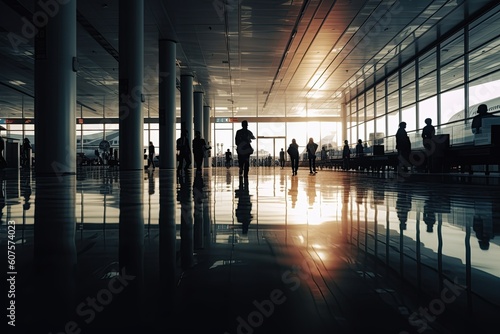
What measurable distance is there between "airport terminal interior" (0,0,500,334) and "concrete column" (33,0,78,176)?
3cm

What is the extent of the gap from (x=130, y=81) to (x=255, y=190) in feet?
32.2

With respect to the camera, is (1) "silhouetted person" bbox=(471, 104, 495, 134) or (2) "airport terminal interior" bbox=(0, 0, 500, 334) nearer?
(2) "airport terminal interior" bbox=(0, 0, 500, 334)

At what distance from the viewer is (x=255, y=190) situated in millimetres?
7035

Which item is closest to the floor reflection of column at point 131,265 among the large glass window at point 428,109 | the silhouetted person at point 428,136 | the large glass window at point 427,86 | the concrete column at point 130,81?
the concrete column at point 130,81

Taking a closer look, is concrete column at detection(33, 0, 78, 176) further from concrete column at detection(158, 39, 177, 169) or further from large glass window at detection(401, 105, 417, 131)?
large glass window at detection(401, 105, 417, 131)

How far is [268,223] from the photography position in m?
2.97

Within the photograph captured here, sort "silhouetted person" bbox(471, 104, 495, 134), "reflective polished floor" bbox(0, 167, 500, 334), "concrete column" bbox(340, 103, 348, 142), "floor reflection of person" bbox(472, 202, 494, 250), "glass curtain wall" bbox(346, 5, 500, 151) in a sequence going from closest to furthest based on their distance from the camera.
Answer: "reflective polished floor" bbox(0, 167, 500, 334) → "floor reflection of person" bbox(472, 202, 494, 250) → "silhouetted person" bbox(471, 104, 495, 134) → "glass curtain wall" bbox(346, 5, 500, 151) → "concrete column" bbox(340, 103, 348, 142)

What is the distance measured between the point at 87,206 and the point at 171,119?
1955 cm

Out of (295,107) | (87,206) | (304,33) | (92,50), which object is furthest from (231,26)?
(295,107)

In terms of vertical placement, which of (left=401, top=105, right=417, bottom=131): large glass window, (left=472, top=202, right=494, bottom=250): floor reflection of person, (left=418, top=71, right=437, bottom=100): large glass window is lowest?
(left=472, top=202, right=494, bottom=250): floor reflection of person

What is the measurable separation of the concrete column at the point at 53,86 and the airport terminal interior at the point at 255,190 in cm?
3

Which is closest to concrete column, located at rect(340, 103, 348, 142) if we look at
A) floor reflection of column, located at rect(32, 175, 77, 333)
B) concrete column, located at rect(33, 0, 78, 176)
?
concrete column, located at rect(33, 0, 78, 176)

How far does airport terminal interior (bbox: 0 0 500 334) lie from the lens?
1.18 metres

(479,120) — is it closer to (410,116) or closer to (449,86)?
(449,86)
